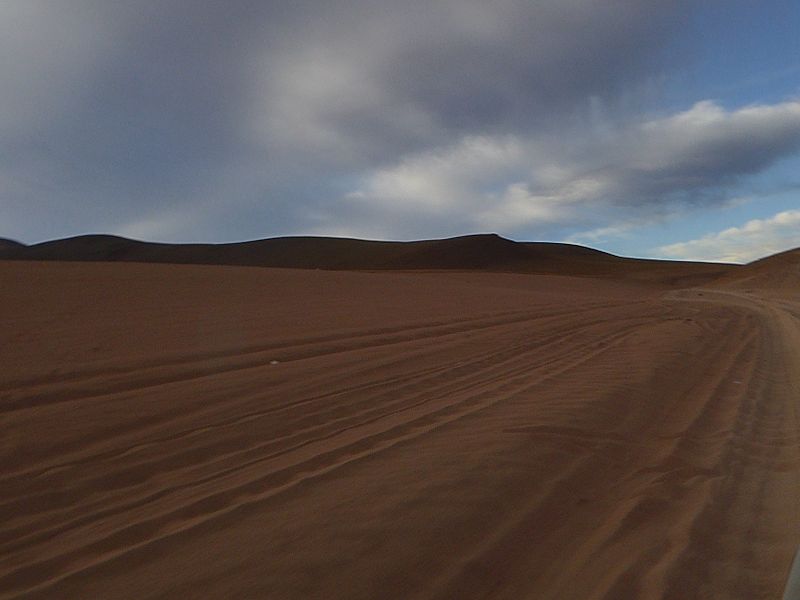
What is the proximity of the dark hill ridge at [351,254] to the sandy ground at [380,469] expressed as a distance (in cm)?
7640

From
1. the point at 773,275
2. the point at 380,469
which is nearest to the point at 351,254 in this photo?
the point at 773,275

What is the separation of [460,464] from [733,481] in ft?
6.89

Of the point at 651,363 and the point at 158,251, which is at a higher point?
the point at 158,251

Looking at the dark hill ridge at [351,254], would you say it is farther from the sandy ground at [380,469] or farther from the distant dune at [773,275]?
the sandy ground at [380,469]

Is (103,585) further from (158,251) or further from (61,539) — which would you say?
(158,251)

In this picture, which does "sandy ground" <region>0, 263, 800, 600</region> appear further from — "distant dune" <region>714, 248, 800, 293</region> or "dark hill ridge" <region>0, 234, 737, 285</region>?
"dark hill ridge" <region>0, 234, 737, 285</region>

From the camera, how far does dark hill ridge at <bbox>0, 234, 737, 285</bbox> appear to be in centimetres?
8988

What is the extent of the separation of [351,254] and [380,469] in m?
95.3

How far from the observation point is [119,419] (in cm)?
597

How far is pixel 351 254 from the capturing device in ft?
326

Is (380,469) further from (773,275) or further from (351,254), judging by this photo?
(351,254)

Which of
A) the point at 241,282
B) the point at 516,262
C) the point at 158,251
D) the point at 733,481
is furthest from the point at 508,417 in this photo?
the point at 158,251

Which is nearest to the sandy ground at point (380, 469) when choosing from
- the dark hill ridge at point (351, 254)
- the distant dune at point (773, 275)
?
the distant dune at point (773, 275)

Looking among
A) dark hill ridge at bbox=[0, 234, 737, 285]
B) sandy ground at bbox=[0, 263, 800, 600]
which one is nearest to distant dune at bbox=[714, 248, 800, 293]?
dark hill ridge at bbox=[0, 234, 737, 285]
